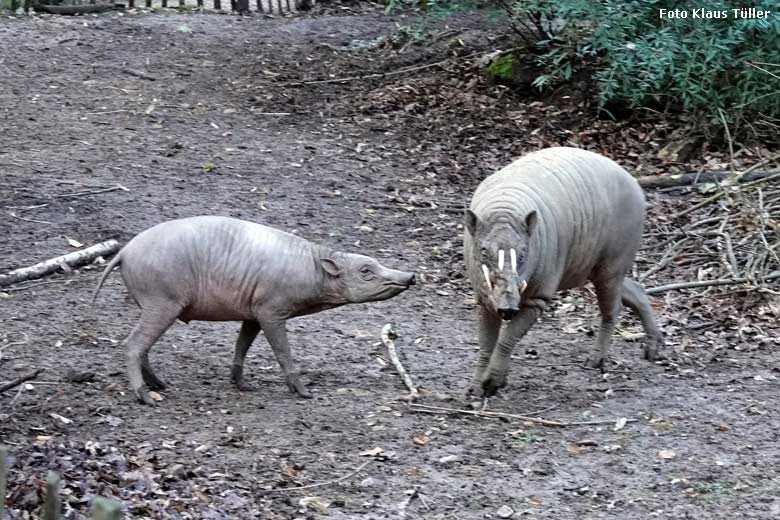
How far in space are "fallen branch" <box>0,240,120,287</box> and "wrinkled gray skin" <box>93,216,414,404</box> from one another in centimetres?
166

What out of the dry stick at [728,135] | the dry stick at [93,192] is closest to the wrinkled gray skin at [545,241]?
the dry stick at [728,135]

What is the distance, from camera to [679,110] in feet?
36.0

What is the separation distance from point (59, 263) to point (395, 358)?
8.32ft

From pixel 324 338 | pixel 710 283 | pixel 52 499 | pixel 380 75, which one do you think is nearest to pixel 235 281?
pixel 324 338

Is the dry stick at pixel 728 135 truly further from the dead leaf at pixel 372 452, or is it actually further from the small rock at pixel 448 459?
the dead leaf at pixel 372 452

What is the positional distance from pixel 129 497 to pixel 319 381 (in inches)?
85.4

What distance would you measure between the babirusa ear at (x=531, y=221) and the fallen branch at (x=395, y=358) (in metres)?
1.19

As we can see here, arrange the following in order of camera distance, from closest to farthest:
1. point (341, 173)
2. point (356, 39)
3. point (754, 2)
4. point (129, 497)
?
point (129, 497)
point (754, 2)
point (341, 173)
point (356, 39)

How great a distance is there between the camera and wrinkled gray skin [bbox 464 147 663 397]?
226 inches

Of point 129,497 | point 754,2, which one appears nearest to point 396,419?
point 129,497

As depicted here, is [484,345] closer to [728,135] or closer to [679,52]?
[728,135]

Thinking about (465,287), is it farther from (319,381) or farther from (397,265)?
(319,381)

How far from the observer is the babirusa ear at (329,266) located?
6.20 metres

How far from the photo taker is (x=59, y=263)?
25.5 ft
